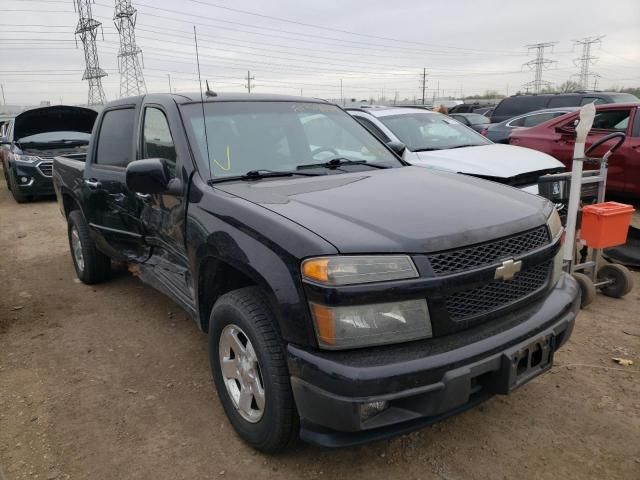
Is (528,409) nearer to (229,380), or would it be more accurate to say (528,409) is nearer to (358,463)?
(358,463)

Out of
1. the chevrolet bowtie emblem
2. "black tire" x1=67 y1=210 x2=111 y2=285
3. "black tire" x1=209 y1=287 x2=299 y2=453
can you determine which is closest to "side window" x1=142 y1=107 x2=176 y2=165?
"black tire" x1=209 y1=287 x2=299 y2=453

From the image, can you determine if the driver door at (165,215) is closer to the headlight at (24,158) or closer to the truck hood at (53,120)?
the headlight at (24,158)

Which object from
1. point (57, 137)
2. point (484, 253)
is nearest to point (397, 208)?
point (484, 253)

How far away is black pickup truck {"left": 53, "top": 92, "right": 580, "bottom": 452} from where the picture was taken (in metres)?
2.01

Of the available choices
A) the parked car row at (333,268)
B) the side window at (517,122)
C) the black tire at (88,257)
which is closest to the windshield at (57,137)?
the black tire at (88,257)

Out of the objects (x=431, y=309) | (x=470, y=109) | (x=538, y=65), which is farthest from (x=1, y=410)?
(x=538, y=65)

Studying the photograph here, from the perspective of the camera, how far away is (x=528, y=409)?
288cm

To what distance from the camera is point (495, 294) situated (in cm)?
227

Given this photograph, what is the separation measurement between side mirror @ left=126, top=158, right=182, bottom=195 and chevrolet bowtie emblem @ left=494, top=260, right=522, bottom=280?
5.88ft

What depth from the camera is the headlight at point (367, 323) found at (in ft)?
6.55

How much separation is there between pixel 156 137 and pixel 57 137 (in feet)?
29.0

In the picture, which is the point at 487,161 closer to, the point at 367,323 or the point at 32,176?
the point at 367,323

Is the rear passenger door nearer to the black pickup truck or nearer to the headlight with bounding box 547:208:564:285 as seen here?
the black pickup truck

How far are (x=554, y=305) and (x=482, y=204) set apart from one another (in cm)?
61
